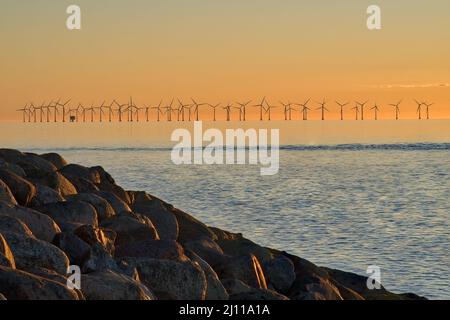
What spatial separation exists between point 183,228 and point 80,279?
9.46 m

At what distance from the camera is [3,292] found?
11547 mm

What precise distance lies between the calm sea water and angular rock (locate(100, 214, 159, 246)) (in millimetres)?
10269

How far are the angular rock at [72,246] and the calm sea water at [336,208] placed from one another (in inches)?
507

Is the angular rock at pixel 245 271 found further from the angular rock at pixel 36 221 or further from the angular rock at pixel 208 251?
the angular rock at pixel 36 221

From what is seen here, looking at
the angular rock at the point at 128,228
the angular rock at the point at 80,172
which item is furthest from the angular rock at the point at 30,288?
the angular rock at the point at 80,172

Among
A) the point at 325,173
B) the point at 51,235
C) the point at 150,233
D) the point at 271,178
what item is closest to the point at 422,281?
the point at 150,233

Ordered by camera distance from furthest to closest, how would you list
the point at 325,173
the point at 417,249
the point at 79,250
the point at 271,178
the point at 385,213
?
the point at 325,173 → the point at 271,178 → the point at 385,213 → the point at 417,249 → the point at 79,250

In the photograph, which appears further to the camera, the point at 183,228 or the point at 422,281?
the point at 422,281

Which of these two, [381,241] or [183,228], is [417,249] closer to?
[381,241]

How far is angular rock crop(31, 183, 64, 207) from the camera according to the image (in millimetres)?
18594

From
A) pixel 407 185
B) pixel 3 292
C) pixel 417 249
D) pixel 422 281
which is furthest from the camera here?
pixel 407 185

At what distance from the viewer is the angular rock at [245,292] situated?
48.0 ft

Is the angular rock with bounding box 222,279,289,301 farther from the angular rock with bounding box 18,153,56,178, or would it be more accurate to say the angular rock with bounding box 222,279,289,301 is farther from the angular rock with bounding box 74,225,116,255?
the angular rock with bounding box 18,153,56,178

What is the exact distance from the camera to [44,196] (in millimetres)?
18797
